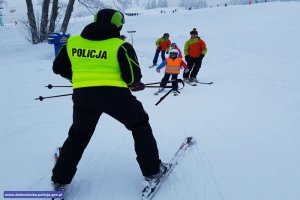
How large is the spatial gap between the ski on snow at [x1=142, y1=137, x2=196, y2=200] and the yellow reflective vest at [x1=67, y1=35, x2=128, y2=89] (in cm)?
109

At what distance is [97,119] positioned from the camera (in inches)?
107

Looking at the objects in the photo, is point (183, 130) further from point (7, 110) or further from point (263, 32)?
point (263, 32)

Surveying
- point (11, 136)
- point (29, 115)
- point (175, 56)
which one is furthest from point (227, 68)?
point (11, 136)

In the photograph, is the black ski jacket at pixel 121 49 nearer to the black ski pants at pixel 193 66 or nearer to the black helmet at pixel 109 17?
the black helmet at pixel 109 17

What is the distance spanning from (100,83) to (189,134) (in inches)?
93.0

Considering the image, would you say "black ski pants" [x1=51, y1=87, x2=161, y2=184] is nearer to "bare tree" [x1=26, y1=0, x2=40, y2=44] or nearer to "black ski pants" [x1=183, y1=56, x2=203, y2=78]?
"black ski pants" [x1=183, y1=56, x2=203, y2=78]

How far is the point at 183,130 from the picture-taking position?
467 centimetres

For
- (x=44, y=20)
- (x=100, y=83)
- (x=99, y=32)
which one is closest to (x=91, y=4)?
(x=44, y=20)

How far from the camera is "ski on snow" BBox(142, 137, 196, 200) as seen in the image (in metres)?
2.76

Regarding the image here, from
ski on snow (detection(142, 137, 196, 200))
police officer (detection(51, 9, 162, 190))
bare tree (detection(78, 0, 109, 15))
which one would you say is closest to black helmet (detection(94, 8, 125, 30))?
police officer (detection(51, 9, 162, 190))

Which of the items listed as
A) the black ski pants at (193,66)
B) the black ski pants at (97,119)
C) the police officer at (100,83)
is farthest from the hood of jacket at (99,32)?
the black ski pants at (193,66)

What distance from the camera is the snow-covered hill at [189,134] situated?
9.82 feet

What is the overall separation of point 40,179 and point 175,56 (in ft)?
17.6

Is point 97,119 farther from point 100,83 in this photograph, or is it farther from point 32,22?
point 32,22
